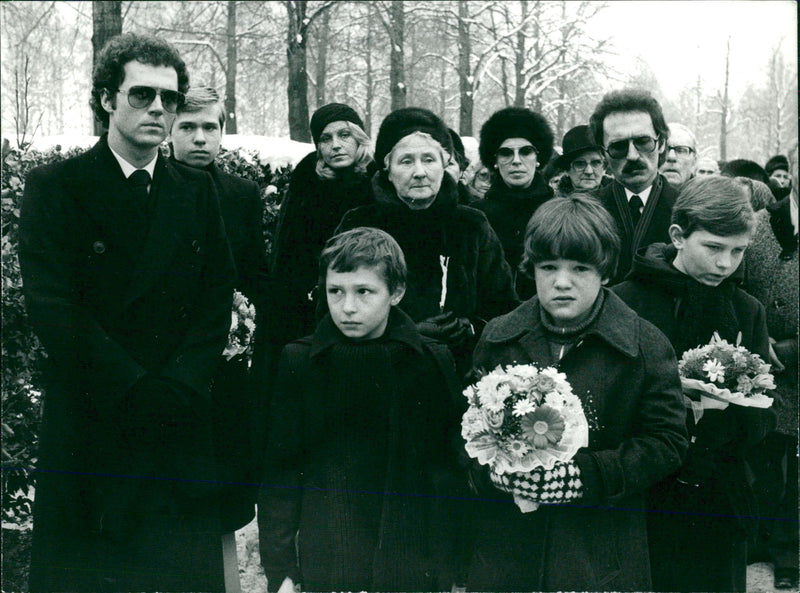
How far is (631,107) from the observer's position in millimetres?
4113

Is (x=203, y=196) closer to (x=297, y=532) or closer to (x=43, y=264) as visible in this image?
(x=43, y=264)

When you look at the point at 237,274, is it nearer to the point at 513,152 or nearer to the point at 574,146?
the point at 513,152

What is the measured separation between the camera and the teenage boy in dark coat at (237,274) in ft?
13.2

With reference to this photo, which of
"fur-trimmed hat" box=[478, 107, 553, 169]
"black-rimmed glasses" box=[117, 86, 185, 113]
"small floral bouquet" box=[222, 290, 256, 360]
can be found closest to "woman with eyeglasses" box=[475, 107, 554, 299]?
"fur-trimmed hat" box=[478, 107, 553, 169]

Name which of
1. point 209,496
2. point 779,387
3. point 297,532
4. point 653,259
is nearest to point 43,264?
point 209,496

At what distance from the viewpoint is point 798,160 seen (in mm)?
3061

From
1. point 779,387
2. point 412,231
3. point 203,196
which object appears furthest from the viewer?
point 779,387

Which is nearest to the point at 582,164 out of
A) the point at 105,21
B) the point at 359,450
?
the point at 359,450

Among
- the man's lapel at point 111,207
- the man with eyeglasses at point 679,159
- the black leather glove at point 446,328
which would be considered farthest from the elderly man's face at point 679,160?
the man's lapel at point 111,207

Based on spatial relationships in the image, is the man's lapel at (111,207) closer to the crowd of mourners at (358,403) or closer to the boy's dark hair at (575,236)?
the crowd of mourners at (358,403)

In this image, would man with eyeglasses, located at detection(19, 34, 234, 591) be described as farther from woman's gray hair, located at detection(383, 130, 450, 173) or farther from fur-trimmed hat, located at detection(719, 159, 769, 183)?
fur-trimmed hat, located at detection(719, 159, 769, 183)

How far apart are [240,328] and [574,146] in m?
2.71

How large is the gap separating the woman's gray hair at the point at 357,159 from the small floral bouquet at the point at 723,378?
2.40 m

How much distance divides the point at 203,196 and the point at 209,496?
1.14 m
